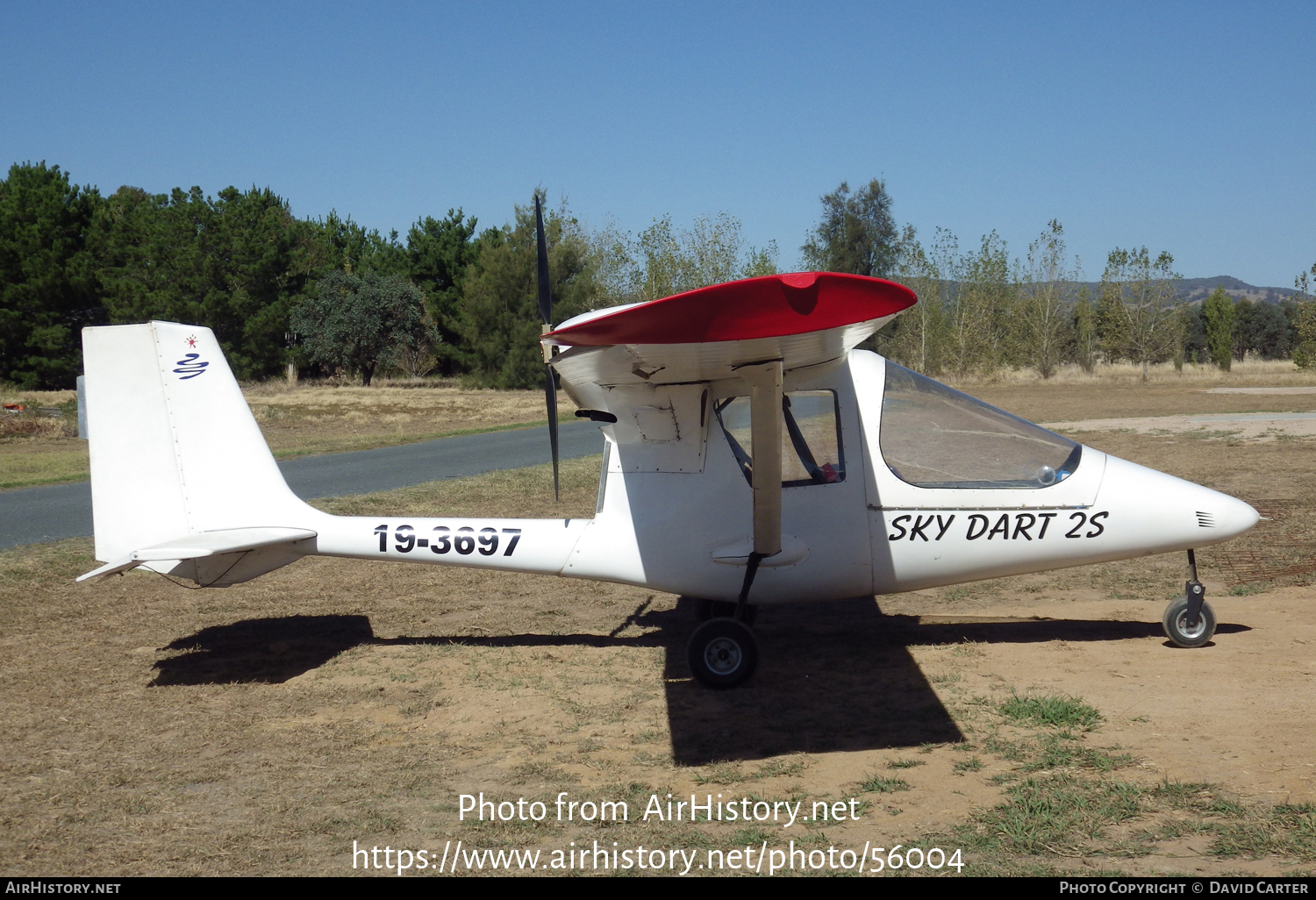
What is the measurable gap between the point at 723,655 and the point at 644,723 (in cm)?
82

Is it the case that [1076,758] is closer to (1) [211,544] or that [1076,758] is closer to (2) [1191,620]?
(2) [1191,620]

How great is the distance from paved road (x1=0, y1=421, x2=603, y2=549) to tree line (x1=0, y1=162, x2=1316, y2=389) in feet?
58.7

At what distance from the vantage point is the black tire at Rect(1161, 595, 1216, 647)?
664 centimetres

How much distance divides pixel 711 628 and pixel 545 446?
747 inches

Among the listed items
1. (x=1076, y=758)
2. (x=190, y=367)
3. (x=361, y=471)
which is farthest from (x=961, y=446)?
(x=361, y=471)

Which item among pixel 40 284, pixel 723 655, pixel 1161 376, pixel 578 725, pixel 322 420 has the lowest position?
pixel 578 725

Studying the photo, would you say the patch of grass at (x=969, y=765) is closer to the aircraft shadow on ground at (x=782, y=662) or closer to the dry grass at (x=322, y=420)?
the aircraft shadow on ground at (x=782, y=662)

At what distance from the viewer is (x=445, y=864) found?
13.4ft

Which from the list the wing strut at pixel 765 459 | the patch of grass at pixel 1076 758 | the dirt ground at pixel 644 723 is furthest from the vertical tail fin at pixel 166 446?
the patch of grass at pixel 1076 758

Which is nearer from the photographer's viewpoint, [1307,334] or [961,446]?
[961,446]

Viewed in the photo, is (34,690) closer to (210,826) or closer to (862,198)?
(210,826)

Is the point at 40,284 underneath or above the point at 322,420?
above

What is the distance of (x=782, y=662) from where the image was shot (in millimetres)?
7016

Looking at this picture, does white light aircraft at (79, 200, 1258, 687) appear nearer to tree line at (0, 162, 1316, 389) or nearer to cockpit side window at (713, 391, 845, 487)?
cockpit side window at (713, 391, 845, 487)
